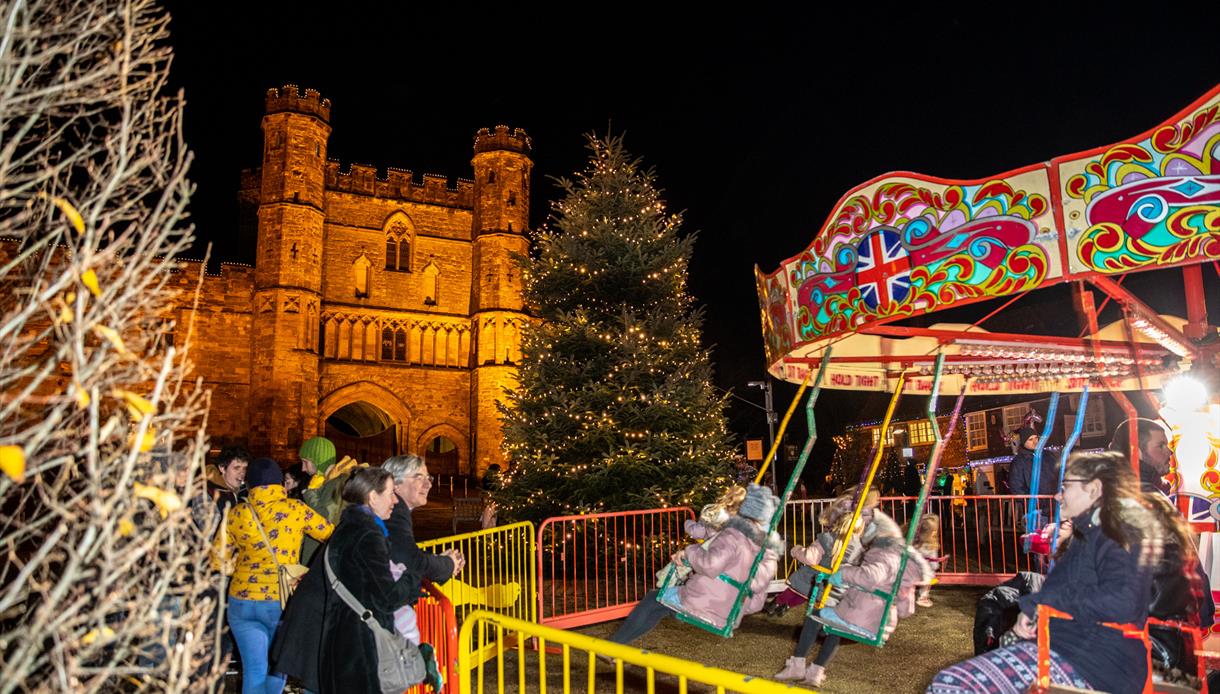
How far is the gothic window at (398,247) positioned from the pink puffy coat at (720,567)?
2958 cm

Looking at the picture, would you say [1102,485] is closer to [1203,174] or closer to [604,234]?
[1203,174]

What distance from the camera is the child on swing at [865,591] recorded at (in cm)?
536

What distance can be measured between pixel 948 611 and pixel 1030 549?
6.29 feet

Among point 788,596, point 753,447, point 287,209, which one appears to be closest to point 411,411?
point 287,209

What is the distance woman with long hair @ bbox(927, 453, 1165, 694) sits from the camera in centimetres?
304

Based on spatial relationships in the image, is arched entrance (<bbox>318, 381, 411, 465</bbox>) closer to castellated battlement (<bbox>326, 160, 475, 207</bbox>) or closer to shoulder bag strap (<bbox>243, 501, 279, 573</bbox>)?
castellated battlement (<bbox>326, 160, 475, 207</bbox>)


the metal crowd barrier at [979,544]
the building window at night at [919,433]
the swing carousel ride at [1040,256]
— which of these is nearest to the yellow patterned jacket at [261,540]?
the swing carousel ride at [1040,256]

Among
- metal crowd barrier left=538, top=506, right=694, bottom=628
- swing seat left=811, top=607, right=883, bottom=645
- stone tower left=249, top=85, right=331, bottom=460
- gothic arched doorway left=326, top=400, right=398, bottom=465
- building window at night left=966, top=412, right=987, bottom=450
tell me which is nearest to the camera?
swing seat left=811, top=607, right=883, bottom=645

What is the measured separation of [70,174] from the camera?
218 cm

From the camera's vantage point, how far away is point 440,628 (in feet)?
14.9

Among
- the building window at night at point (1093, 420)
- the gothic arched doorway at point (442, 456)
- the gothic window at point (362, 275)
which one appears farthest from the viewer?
the gothic arched doorway at point (442, 456)

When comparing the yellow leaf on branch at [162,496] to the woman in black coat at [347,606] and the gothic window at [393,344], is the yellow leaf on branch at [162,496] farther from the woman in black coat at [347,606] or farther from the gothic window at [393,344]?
the gothic window at [393,344]

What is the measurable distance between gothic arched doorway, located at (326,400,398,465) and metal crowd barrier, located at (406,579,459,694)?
28207 millimetres

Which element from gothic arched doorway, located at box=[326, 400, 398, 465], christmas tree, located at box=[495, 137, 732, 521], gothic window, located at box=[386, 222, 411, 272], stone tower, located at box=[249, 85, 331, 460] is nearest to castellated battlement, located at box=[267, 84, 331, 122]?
stone tower, located at box=[249, 85, 331, 460]
